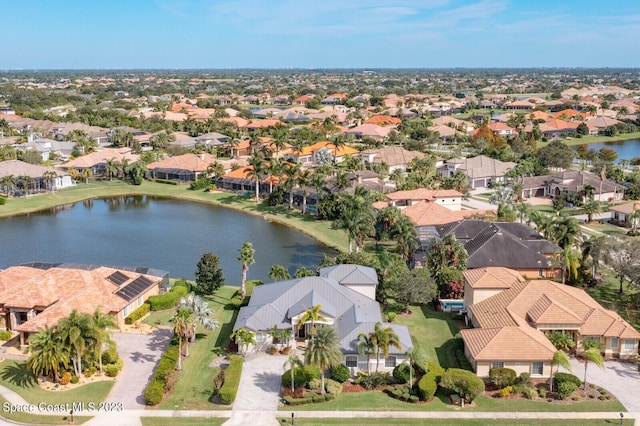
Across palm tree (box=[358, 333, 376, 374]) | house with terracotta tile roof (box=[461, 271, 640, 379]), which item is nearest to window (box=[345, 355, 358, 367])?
palm tree (box=[358, 333, 376, 374])

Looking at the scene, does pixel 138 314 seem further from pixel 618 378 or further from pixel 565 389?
pixel 618 378

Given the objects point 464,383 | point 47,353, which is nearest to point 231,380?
point 47,353

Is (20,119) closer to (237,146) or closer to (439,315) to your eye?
(237,146)

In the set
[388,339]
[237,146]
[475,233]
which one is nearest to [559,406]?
[388,339]

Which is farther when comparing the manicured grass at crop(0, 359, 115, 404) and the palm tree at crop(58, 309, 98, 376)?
the palm tree at crop(58, 309, 98, 376)

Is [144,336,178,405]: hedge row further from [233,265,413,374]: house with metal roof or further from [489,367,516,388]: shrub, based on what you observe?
[489,367,516,388]: shrub
